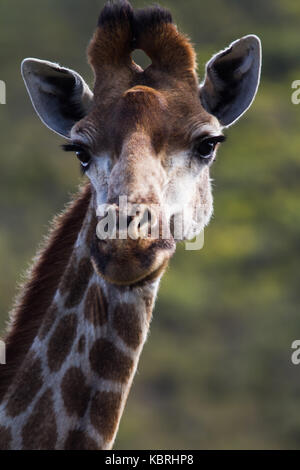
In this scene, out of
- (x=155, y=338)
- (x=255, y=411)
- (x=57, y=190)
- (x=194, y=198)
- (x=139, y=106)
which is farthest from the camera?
(x=57, y=190)

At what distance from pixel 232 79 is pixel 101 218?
189cm

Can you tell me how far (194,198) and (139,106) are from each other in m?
0.83

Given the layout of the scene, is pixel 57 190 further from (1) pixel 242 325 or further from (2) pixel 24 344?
(2) pixel 24 344

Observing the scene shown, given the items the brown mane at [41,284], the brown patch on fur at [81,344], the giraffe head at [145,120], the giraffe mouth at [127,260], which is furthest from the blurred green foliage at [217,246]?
the giraffe mouth at [127,260]

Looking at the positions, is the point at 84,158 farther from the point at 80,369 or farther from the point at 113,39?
the point at 80,369

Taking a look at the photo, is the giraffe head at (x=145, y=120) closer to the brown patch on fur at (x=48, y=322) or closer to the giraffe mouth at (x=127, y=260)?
the giraffe mouth at (x=127, y=260)

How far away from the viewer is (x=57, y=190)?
35031 millimetres

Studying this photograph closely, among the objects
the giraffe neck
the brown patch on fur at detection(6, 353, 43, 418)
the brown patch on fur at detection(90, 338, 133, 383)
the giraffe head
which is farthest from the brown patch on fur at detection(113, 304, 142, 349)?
the brown patch on fur at detection(6, 353, 43, 418)

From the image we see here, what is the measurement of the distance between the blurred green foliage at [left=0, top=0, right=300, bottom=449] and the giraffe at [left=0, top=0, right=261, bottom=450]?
18.2 m

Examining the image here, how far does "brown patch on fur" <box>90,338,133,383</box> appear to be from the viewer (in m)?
6.46

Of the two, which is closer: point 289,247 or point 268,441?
point 268,441

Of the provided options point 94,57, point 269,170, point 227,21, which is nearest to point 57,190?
point 269,170

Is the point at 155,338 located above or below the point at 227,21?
below

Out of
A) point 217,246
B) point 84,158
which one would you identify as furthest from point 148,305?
point 217,246
